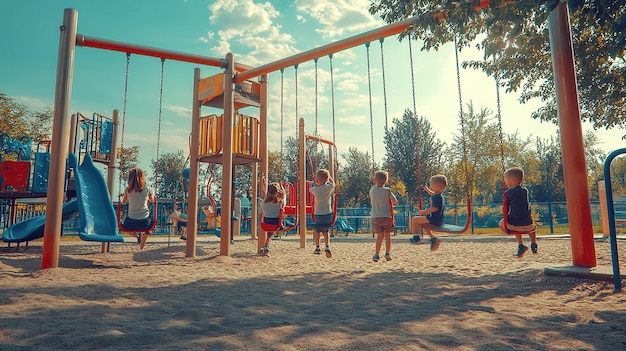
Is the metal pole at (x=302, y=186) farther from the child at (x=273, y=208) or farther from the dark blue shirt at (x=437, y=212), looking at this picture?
the dark blue shirt at (x=437, y=212)

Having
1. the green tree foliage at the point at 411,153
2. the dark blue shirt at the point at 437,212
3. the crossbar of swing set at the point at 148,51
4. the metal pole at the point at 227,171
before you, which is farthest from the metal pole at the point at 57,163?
the green tree foliage at the point at 411,153

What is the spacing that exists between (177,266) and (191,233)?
1266 mm

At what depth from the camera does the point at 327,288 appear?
184 inches

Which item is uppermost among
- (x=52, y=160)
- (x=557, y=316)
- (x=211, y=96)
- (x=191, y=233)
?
(x=211, y=96)

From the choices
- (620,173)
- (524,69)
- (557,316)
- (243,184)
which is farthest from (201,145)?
(620,173)

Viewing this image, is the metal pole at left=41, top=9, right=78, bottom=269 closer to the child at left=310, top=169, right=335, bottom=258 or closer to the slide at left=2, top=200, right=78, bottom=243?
the slide at left=2, top=200, right=78, bottom=243

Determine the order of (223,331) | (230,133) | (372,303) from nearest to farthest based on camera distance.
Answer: (223,331)
(372,303)
(230,133)

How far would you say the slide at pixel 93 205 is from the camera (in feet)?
23.3

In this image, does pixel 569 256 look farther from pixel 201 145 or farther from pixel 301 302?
pixel 201 145

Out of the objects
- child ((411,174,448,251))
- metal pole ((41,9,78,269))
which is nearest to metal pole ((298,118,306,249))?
child ((411,174,448,251))

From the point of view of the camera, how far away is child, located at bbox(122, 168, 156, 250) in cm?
759

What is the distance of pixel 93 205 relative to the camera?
26.1 feet

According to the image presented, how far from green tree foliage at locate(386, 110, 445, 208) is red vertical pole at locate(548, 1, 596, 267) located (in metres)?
24.9

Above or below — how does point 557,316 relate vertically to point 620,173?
below
